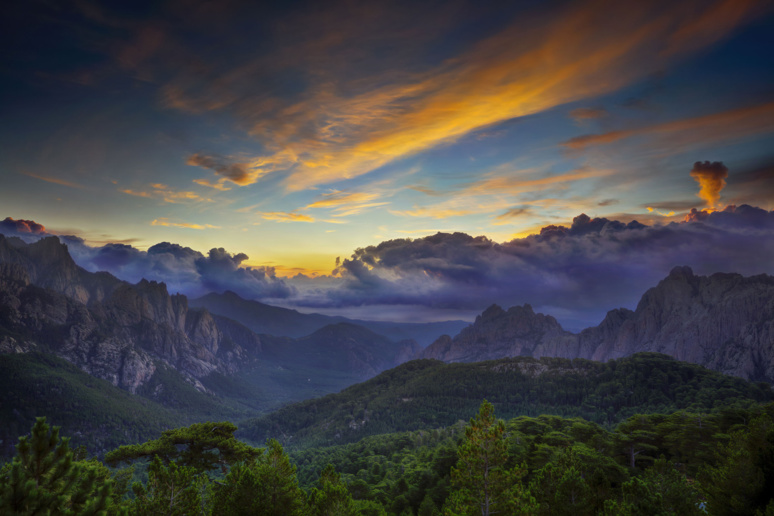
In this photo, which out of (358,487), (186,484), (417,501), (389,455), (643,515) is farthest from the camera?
(389,455)

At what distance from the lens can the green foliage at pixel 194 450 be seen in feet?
163

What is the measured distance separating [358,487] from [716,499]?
70182mm

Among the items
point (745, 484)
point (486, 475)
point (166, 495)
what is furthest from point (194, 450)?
point (745, 484)

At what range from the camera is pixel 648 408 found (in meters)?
193

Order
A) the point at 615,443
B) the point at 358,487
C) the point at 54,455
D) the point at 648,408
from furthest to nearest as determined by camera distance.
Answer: the point at 648,408
the point at 358,487
the point at 615,443
the point at 54,455

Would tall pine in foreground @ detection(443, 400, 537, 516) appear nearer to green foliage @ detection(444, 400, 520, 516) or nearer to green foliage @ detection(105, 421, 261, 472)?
green foliage @ detection(444, 400, 520, 516)

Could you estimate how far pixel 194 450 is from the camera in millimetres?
50625

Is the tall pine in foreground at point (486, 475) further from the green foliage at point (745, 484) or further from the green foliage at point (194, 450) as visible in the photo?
the green foliage at point (194, 450)

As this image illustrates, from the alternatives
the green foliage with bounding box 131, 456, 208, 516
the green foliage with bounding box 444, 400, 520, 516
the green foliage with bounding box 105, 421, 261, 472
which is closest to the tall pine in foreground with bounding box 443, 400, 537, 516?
the green foliage with bounding box 444, 400, 520, 516

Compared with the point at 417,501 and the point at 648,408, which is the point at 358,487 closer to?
the point at 417,501

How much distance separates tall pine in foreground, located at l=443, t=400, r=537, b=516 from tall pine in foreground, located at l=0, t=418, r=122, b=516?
2590cm

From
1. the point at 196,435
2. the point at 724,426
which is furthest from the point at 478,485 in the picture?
the point at 724,426

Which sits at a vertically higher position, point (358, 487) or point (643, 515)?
point (643, 515)

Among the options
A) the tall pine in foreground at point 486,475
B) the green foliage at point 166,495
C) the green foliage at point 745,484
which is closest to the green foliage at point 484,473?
the tall pine in foreground at point 486,475
